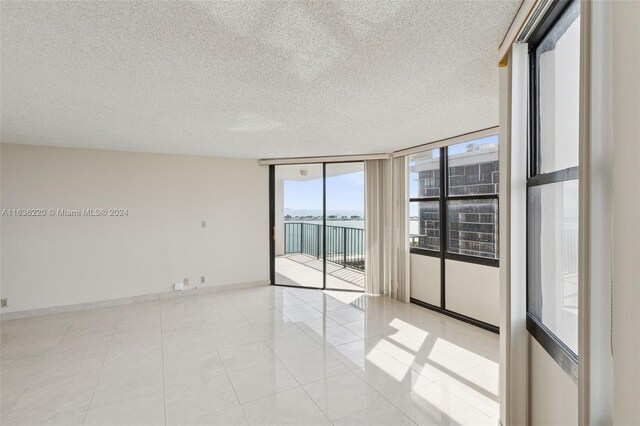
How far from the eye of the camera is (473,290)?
3914 mm

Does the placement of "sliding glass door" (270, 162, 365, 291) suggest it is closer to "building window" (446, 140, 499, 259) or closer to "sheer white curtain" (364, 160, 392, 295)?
"sheer white curtain" (364, 160, 392, 295)

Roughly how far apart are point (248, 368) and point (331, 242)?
14.6 ft

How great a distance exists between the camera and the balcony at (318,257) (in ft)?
20.3

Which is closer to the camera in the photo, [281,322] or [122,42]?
[122,42]

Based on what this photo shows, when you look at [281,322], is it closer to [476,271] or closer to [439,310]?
[439,310]

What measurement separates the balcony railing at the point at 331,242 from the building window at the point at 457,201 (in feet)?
5.97

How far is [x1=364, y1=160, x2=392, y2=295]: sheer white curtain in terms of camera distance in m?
5.14

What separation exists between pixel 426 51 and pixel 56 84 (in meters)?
2.60

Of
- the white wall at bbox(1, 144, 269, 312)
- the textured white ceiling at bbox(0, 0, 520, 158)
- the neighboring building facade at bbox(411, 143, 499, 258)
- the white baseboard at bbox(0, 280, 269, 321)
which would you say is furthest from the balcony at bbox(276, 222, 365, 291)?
the textured white ceiling at bbox(0, 0, 520, 158)

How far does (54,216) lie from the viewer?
173 inches

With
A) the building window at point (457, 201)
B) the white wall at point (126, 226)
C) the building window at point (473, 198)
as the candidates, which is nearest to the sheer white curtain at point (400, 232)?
the building window at point (457, 201)

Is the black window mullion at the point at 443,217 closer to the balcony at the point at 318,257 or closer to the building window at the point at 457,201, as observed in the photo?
the building window at the point at 457,201
